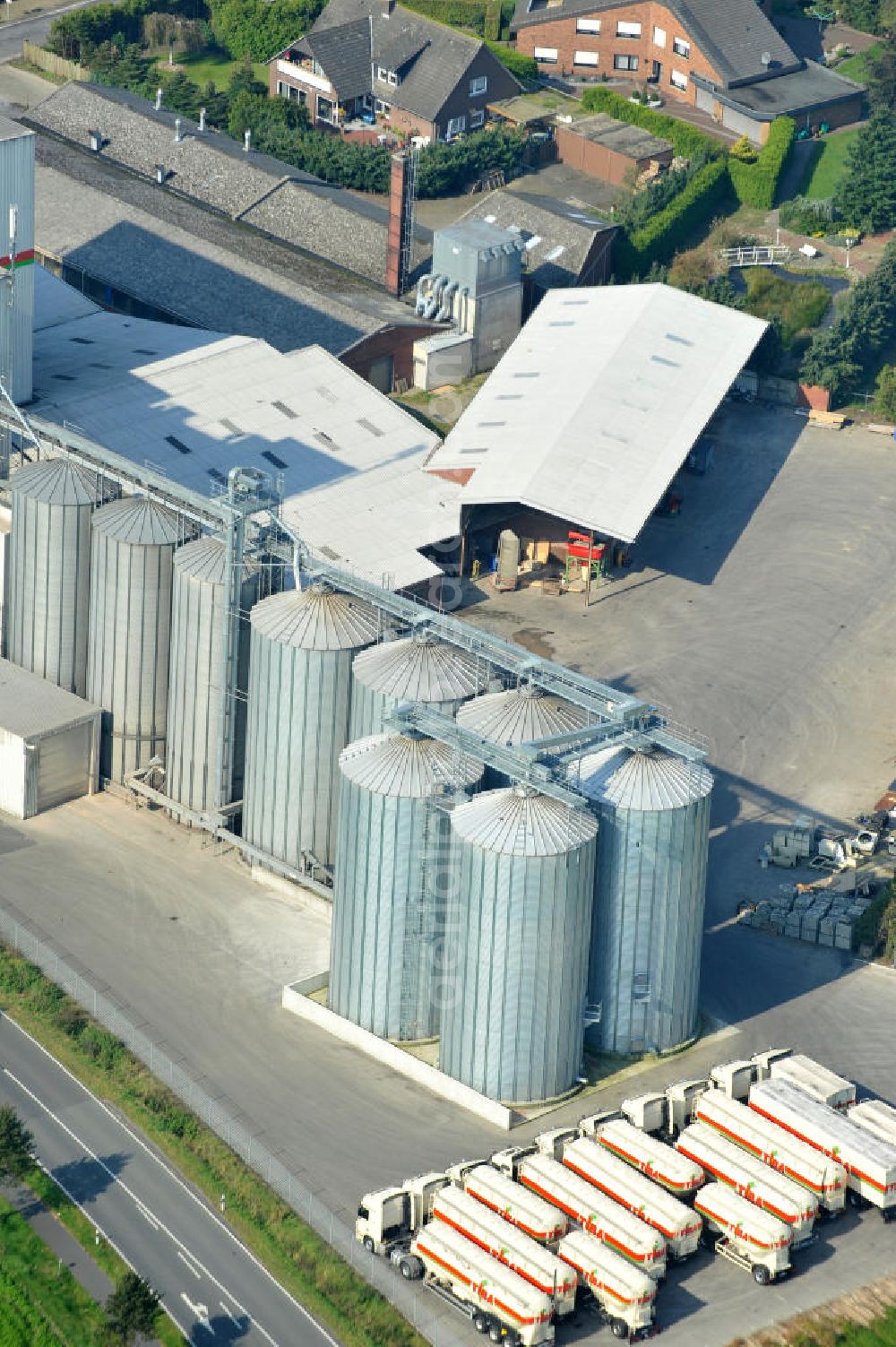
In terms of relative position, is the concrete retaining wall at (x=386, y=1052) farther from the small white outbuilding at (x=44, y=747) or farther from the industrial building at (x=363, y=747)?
the small white outbuilding at (x=44, y=747)

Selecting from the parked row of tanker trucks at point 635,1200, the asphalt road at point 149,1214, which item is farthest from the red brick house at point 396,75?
the parked row of tanker trucks at point 635,1200

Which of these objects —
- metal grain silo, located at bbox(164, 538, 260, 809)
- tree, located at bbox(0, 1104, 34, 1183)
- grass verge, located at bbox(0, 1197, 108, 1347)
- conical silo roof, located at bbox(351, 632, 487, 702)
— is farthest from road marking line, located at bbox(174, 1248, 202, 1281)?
metal grain silo, located at bbox(164, 538, 260, 809)

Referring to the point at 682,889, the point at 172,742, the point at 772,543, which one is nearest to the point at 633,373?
the point at 772,543

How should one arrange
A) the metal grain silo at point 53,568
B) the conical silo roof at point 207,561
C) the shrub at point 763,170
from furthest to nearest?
the shrub at point 763,170, the metal grain silo at point 53,568, the conical silo roof at point 207,561

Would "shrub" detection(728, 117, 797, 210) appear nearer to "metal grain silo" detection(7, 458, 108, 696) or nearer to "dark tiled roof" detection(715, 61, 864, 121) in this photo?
"dark tiled roof" detection(715, 61, 864, 121)

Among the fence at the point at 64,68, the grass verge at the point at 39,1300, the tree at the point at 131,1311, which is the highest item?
the fence at the point at 64,68
